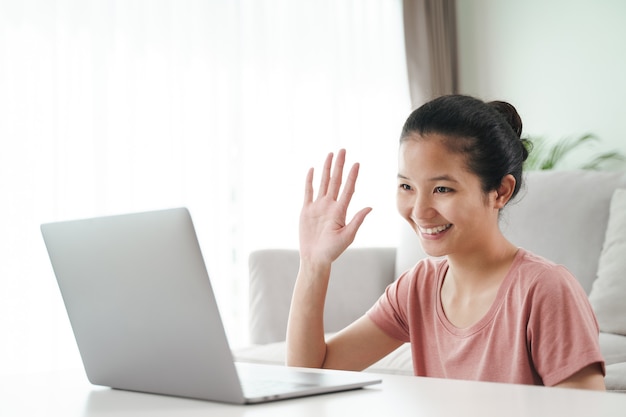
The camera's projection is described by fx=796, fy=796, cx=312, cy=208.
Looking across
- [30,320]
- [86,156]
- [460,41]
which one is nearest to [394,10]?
[460,41]

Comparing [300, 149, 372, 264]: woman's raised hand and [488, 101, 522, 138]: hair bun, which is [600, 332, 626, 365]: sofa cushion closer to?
[488, 101, 522, 138]: hair bun

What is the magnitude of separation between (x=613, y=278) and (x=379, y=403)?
193cm

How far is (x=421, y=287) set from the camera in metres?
1.40

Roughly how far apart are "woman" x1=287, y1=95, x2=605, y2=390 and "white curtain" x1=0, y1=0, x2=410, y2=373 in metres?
1.66

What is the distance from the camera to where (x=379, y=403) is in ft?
2.38

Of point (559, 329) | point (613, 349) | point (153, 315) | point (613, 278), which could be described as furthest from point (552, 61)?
point (153, 315)

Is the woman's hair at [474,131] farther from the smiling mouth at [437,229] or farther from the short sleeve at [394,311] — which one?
the short sleeve at [394,311]

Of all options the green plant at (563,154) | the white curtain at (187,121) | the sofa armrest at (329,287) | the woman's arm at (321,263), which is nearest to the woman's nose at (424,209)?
the woman's arm at (321,263)

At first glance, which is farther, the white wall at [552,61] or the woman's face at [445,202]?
the white wall at [552,61]

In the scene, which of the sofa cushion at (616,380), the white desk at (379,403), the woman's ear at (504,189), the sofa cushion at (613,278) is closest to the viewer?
the white desk at (379,403)

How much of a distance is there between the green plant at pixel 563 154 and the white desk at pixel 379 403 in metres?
3.16

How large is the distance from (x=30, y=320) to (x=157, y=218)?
7.07ft

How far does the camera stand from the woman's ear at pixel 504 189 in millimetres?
1344

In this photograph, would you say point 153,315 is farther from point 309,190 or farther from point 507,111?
point 507,111
